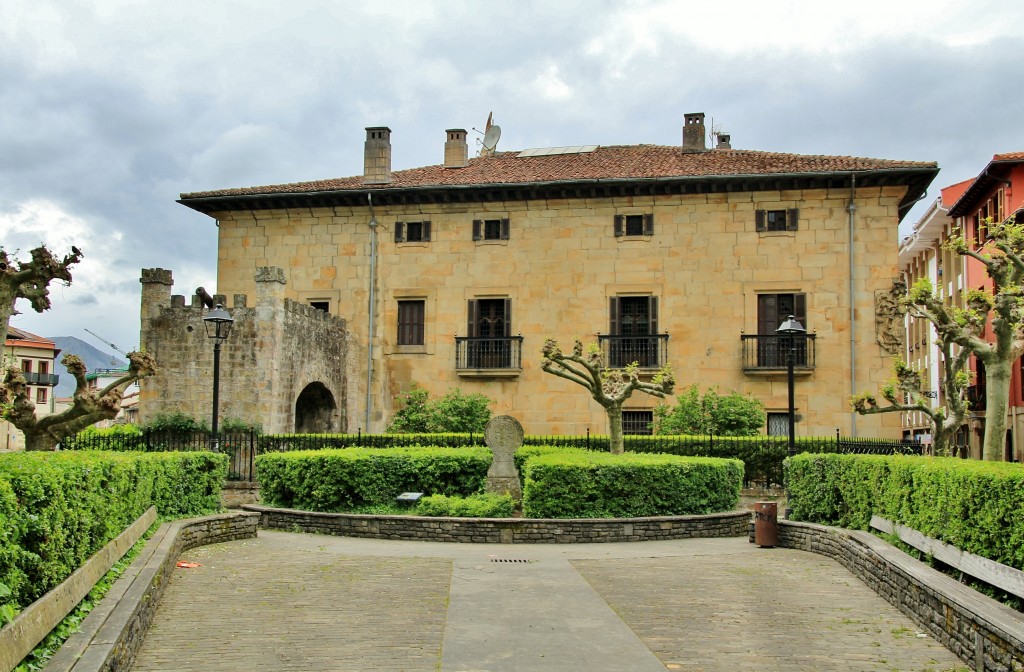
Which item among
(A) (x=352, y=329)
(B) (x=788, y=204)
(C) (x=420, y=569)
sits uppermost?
(B) (x=788, y=204)

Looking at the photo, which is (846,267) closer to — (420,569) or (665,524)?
(665,524)

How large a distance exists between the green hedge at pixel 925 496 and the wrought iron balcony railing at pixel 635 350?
42.0 feet

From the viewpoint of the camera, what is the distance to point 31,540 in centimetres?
630

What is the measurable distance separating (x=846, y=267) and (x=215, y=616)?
2300 cm

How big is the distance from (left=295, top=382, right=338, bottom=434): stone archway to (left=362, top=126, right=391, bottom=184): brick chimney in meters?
7.10

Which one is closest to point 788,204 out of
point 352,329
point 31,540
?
point 352,329

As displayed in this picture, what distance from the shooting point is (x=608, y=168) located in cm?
2980

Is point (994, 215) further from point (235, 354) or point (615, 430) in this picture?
point (235, 354)

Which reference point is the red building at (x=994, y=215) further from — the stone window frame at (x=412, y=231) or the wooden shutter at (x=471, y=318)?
the stone window frame at (x=412, y=231)

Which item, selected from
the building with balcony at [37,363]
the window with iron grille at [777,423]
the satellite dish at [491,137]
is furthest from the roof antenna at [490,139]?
the building with balcony at [37,363]

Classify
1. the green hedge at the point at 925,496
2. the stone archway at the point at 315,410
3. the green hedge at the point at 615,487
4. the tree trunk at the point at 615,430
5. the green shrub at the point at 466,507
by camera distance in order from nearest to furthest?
1. the green hedge at the point at 925,496
2. the green hedge at the point at 615,487
3. the green shrub at the point at 466,507
4. the tree trunk at the point at 615,430
5. the stone archway at the point at 315,410

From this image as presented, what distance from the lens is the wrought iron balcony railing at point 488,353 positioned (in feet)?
94.6

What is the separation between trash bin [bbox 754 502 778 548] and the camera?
14.1 m

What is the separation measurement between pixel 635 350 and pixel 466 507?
13.8m
